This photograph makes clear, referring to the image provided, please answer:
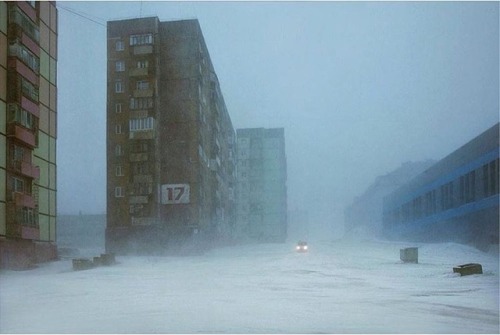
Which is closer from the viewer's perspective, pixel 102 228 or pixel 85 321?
pixel 85 321

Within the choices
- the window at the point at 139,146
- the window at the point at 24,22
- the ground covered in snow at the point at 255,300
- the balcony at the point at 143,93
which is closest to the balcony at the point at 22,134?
the window at the point at 24,22

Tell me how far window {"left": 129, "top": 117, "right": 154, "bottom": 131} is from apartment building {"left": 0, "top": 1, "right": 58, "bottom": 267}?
11.3 m

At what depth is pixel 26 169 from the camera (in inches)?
1636

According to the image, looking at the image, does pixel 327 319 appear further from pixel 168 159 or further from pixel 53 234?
pixel 168 159

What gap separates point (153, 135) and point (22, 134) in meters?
18.5

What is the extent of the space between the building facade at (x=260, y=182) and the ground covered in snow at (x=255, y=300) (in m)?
73.9

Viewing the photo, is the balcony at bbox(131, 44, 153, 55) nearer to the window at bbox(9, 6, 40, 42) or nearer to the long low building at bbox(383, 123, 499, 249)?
the window at bbox(9, 6, 40, 42)

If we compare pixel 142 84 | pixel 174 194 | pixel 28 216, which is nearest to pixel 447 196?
pixel 174 194

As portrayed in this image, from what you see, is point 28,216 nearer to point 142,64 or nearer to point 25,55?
point 25,55

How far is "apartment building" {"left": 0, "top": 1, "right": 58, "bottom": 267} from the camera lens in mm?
39531

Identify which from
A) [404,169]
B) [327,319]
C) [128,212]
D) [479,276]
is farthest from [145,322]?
[404,169]

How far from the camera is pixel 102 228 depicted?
8681 centimetres

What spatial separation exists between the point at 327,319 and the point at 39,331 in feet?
24.5

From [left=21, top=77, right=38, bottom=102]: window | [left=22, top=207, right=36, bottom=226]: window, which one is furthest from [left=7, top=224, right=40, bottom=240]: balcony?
[left=21, top=77, right=38, bottom=102]: window
